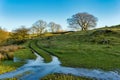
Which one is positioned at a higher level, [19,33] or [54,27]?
[54,27]

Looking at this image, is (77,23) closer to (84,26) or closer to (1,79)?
(84,26)

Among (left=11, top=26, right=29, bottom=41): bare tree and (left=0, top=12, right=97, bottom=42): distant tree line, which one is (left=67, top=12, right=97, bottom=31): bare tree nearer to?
(left=0, top=12, right=97, bottom=42): distant tree line

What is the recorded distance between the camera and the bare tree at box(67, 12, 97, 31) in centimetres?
13000

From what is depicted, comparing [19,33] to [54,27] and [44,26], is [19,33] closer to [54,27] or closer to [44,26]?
[44,26]

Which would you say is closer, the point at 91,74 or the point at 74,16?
the point at 91,74

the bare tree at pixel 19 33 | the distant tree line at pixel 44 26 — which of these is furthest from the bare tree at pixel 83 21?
the bare tree at pixel 19 33

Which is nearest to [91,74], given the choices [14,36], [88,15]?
[14,36]

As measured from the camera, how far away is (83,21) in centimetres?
13038

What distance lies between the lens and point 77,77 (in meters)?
28.0

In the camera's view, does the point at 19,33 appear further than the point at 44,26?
No

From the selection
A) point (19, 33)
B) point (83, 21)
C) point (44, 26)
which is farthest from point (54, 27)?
point (19, 33)

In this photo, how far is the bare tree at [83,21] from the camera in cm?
13000

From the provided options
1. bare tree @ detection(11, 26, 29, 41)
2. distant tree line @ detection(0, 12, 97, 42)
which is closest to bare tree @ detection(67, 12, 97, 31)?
distant tree line @ detection(0, 12, 97, 42)

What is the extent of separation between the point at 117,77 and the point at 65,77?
22.9 feet
